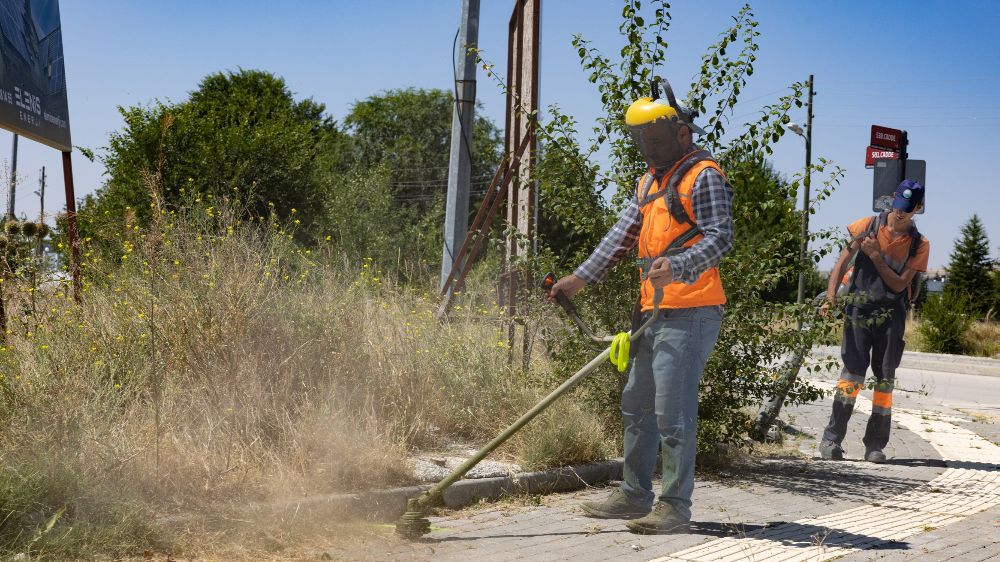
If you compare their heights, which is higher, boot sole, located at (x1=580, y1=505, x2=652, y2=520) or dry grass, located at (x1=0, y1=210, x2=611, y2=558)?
dry grass, located at (x1=0, y1=210, x2=611, y2=558)

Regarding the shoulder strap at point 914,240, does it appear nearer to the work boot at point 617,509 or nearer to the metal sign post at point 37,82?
the work boot at point 617,509

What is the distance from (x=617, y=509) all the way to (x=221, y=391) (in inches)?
94.9

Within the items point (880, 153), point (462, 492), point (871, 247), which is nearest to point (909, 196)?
point (871, 247)

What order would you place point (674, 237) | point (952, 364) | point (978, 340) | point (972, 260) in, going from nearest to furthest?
point (674, 237) < point (952, 364) < point (978, 340) < point (972, 260)

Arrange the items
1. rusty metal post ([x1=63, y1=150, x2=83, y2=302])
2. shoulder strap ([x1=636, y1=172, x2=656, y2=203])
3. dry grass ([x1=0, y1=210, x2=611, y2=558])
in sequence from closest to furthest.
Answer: dry grass ([x1=0, y1=210, x2=611, y2=558]), shoulder strap ([x1=636, y1=172, x2=656, y2=203]), rusty metal post ([x1=63, y1=150, x2=83, y2=302])

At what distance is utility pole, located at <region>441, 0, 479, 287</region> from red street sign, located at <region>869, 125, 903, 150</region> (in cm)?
473

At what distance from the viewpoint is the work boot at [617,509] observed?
5164mm

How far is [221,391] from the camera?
19.1ft

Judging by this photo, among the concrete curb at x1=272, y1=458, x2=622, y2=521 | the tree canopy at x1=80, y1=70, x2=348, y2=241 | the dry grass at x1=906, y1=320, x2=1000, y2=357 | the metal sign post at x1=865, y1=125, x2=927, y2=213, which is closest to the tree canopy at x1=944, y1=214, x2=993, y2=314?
the dry grass at x1=906, y1=320, x2=1000, y2=357

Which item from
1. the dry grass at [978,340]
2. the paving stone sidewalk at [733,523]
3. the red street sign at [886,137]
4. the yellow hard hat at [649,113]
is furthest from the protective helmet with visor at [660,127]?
the dry grass at [978,340]

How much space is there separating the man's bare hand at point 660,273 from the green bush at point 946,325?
18.2 m

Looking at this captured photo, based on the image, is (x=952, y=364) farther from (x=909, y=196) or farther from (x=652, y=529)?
(x=652, y=529)

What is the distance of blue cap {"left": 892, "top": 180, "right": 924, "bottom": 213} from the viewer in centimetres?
738

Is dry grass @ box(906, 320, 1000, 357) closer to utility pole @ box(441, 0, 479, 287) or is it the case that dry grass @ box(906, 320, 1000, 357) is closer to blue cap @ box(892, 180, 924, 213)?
utility pole @ box(441, 0, 479, 287)
